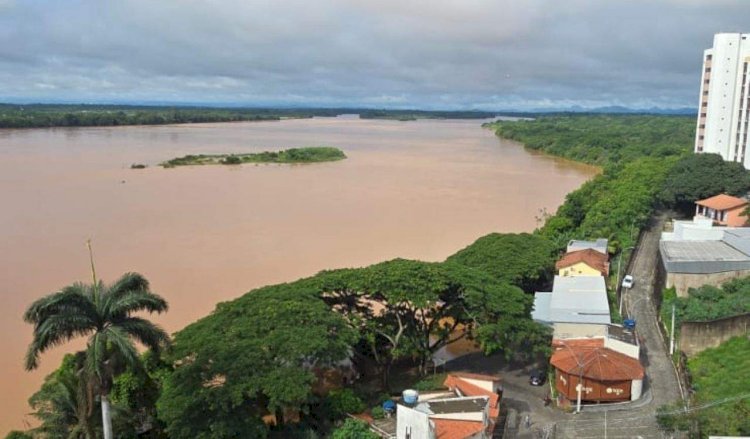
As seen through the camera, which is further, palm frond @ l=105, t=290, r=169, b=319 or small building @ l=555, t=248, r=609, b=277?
small building @ l=555, t=248, r=609, b=277

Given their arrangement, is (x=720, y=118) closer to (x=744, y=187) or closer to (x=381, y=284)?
(x=744, y=187)

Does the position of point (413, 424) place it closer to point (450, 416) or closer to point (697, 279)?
point (450, 416)

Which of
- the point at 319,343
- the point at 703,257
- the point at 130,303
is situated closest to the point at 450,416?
the point at 319,343

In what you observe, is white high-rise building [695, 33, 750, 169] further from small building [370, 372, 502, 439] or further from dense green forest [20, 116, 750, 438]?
small building [370, 372, 502, 439]

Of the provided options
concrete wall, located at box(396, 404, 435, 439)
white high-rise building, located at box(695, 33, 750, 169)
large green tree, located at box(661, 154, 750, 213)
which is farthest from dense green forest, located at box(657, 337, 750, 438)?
white high-rise building, located at box(695, 33, 750, 169)

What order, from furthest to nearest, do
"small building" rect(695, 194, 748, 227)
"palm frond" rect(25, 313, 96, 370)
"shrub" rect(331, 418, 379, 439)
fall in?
1. "small building" rect(695, 194, 748, 227)
2. "shrub" rect(331, 418, 379, 439)
3. "palm frond" rect(25, 313, 96, 370)

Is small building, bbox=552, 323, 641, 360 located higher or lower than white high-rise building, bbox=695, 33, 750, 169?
lower
